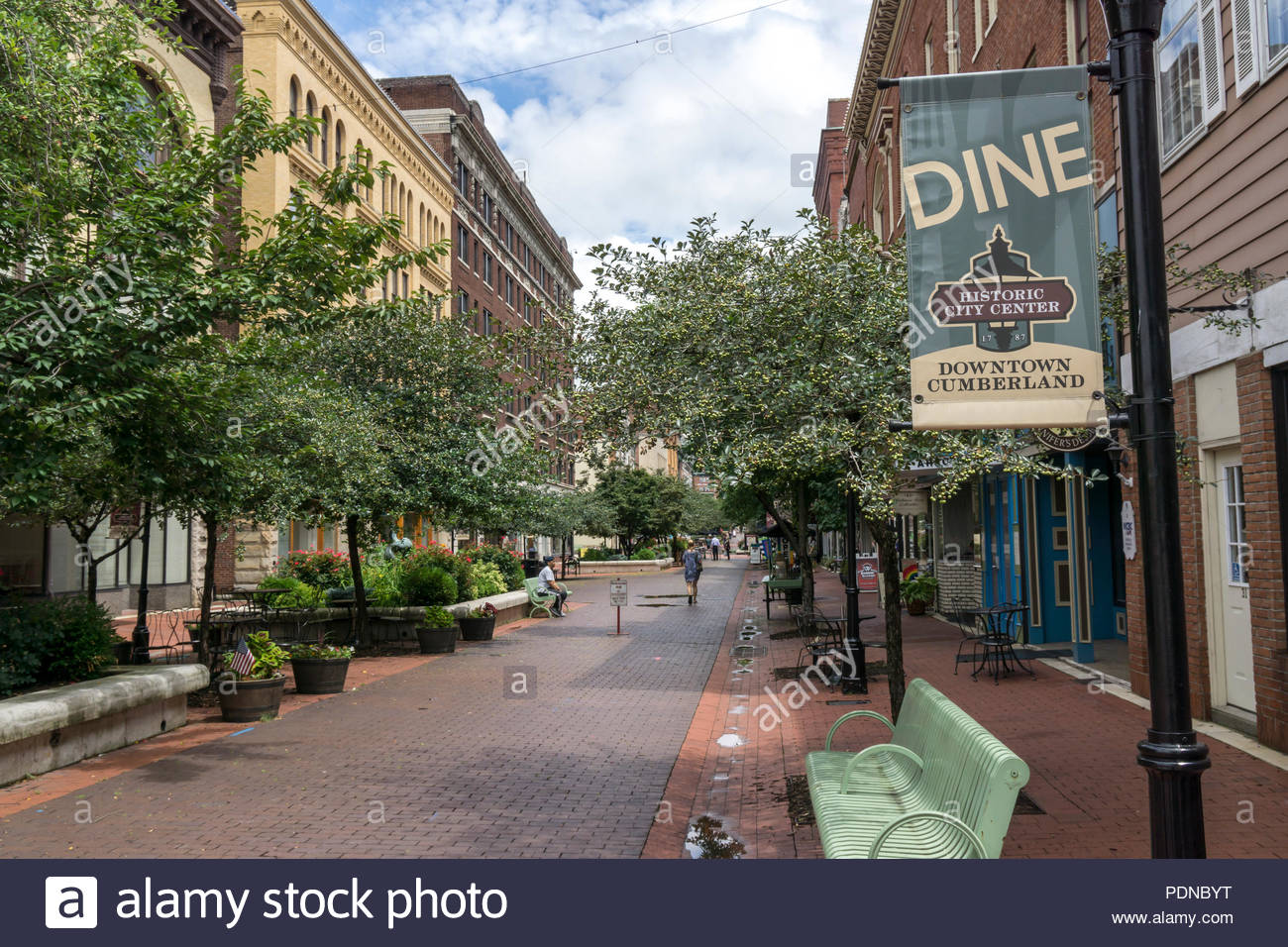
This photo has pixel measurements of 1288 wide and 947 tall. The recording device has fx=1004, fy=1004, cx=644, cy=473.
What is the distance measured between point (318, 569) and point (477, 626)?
5.35 m

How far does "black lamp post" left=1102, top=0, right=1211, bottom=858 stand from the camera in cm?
351

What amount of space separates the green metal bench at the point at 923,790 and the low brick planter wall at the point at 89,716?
6322 millimetres

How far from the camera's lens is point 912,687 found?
7203 millimetres

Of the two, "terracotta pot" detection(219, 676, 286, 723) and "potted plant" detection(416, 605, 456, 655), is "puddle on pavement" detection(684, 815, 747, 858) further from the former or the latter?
"potted plant" detection(416, 605, 456, 655)

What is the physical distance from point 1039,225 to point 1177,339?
580cm

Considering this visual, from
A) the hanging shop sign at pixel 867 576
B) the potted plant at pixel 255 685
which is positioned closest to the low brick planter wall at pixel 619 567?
the hanging shop sign at pixel 867 576

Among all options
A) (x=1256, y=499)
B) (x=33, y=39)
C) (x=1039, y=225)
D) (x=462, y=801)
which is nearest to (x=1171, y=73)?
(x=1256, y=499)

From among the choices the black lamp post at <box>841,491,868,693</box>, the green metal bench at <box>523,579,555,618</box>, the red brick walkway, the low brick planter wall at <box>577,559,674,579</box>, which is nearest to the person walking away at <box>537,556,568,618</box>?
the green metal bench at <box>523,579,555,618</box>

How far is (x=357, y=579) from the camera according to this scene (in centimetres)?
1747

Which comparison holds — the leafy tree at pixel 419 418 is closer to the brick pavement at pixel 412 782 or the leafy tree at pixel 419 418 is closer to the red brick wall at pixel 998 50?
the brick pavement at pixel 412 782

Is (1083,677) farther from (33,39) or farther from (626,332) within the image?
(33,39)

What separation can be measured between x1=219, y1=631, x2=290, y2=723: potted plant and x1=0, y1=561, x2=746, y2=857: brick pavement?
0.35m

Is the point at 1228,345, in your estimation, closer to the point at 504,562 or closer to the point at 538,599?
the point at 538,599

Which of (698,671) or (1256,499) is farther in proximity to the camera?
(698,671)
